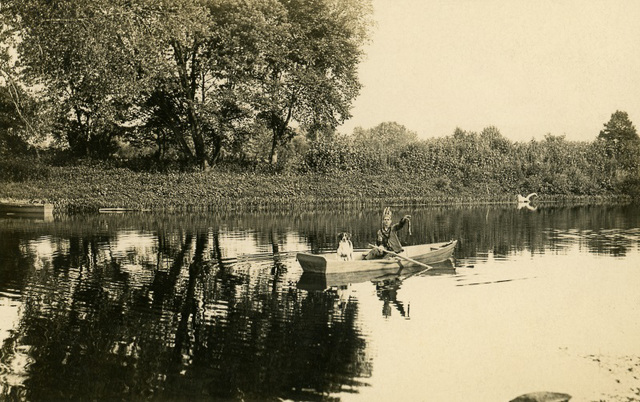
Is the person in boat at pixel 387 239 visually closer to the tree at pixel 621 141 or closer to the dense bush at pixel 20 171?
the dense bush at pixel 20 171

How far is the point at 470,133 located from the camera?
52.4 metres

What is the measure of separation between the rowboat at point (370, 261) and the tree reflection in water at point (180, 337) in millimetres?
786

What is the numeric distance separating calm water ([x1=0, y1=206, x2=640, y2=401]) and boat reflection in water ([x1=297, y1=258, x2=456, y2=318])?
3.0 inches

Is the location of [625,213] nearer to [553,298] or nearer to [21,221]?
[553,298]

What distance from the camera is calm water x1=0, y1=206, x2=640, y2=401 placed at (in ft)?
25.6

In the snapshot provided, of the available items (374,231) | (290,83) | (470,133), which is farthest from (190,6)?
(470,133)

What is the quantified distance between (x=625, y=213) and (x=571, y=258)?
20.0 m

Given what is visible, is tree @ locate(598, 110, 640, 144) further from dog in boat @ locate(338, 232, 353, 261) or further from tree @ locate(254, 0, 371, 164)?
dog in boat @ locate(338, 232, 353, 261)

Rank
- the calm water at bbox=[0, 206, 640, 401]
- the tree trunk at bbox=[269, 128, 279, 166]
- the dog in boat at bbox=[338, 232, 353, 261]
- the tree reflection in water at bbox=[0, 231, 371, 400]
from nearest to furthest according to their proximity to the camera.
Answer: the tree reflection in water at bbox=[0, 231, 371, 400] → the calm water at bbox=[0, 206, 640, 401] → the dog in boat at bbox=[338, 232, 353, 261] → the tree trunk at bbox=[269, 128, 279, 166]

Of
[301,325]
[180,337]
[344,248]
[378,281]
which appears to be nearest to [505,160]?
[344,248]

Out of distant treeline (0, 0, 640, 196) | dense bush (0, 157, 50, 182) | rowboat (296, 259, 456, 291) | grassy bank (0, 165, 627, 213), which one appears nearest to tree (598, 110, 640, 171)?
distant treeline (0, 0, 640, 196)

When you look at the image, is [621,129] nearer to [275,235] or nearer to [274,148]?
[274,148]

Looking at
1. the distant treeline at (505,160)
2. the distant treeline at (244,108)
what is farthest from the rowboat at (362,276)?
the distant treeline at (505,160)

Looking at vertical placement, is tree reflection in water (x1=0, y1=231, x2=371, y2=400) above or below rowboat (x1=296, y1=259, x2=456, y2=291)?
below
